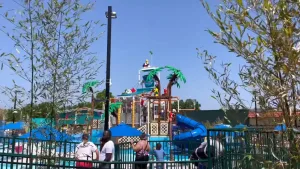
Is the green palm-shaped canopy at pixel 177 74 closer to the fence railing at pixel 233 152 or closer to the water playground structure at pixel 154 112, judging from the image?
the water playground structure at pixel 154 112

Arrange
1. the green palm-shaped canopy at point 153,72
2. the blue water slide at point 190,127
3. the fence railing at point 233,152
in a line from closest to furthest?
the fence railing at point 233,152 < the blue water slide at point 190,127 < the green palm-shaped canopy at point 153,72

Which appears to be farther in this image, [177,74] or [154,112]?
[154,112]

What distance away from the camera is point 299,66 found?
1646mm

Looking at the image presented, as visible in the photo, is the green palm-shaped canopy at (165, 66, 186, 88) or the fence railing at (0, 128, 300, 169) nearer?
the fence railing at (0, 128, 300, 169)

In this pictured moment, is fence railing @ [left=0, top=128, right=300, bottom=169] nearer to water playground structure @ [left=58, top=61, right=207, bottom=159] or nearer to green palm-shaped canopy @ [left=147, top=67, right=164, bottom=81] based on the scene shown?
water playground structure @ [left=58, top=61, right=207, bottom=159]

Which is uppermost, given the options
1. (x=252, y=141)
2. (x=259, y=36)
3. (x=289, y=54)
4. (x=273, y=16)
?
(x=273, y=16)

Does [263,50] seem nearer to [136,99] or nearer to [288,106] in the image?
[288,106]

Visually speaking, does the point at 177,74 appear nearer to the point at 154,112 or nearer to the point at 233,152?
the point at 154,112

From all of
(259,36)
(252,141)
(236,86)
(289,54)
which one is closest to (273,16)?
(259,36)

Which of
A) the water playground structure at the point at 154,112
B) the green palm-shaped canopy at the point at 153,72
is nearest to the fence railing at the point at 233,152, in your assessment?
the water playground structure at the point at 154,112

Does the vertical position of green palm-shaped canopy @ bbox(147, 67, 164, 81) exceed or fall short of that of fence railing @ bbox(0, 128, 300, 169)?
it exceeds it

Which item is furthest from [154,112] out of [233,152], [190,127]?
[233,152]

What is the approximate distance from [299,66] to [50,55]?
2776mm

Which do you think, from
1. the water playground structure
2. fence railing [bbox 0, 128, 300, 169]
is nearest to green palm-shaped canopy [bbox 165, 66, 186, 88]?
the water playground structure
